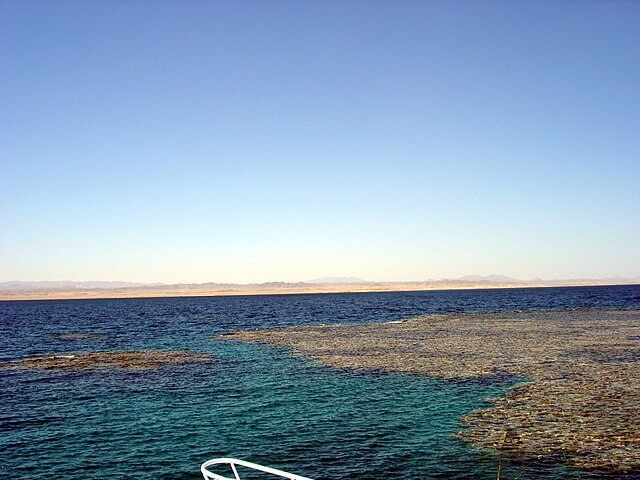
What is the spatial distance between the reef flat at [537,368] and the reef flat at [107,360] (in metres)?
11.5

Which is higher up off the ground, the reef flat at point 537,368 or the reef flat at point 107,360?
the reef flat at point 537,368

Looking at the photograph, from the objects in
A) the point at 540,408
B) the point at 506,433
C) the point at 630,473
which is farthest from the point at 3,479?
the point at 540,408

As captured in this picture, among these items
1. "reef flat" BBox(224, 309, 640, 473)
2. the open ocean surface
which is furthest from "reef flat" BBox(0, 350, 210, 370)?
"reef flat" BBox(224, 309, 640, 473)

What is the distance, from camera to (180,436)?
22.0m

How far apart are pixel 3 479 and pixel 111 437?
190 inches

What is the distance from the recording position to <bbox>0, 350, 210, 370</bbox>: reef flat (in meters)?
42.7

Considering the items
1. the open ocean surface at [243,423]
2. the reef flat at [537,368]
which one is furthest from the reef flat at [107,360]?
the reef flat at [537,368]

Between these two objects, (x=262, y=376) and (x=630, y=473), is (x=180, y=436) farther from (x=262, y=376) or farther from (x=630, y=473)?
(x=630, y=473)

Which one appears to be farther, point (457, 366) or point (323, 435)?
point (457, 366)

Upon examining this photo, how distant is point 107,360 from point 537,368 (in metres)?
35.2

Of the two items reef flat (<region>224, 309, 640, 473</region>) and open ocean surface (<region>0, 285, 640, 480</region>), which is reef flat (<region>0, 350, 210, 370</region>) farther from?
reef flat (<region>224, 309, 640, 473</region>)

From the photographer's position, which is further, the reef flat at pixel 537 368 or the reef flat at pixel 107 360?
the reef flat at pixel 107 360

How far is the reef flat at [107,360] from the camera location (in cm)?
4269

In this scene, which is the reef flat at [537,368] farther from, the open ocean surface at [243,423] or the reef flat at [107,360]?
the reef flat at [107,360]
